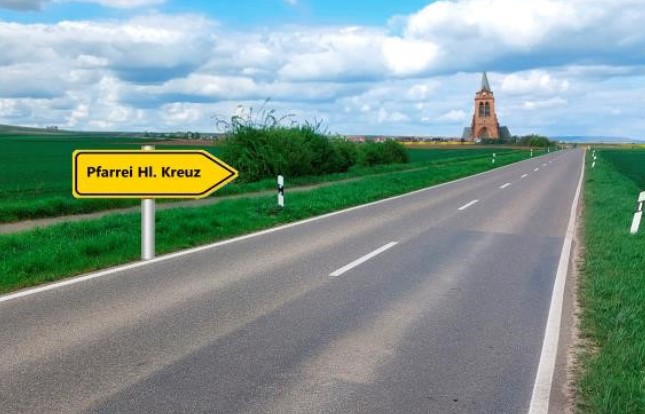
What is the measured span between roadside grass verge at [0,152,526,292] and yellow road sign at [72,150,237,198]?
40.1 inches

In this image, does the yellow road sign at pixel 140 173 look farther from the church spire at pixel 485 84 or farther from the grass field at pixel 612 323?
the church spire at pixel 485 84

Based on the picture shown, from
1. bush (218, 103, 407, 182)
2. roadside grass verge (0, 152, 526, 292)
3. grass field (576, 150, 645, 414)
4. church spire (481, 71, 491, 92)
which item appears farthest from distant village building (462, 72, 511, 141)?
grass field (576, 150, 645, 414)

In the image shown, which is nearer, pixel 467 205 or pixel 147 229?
pixel 147 229

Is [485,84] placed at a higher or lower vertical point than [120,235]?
higher

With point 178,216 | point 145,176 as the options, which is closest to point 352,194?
point 178,216

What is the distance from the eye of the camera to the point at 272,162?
2825 cm

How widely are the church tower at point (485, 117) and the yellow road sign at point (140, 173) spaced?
18612 cm

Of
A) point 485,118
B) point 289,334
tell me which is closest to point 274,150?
point 289,334

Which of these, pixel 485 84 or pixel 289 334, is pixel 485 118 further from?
pixel 289 334

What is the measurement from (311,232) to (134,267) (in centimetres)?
447

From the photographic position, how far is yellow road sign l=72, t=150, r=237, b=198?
902 cm

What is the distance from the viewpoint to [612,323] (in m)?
5.91

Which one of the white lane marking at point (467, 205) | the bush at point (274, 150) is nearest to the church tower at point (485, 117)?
the bush at point (274, 150)

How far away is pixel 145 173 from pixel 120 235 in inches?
85.8
